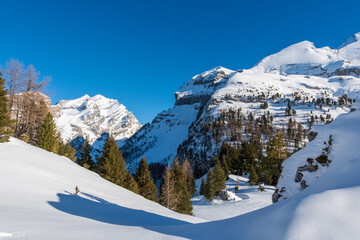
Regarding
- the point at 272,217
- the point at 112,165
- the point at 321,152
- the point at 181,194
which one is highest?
the point at 321,152

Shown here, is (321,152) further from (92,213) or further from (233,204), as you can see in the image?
(233,204)

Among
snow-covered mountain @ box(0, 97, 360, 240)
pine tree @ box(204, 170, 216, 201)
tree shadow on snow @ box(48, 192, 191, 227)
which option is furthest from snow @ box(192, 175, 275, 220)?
snow-covered mountain @ box(0, 97, 360, 240)

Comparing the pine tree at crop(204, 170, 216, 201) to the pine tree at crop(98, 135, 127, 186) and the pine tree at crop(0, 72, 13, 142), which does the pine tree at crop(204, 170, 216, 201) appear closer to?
the pine tree at crop(98, 135, 127, 186)

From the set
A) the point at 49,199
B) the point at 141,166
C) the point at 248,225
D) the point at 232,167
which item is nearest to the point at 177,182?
the point at 141,166

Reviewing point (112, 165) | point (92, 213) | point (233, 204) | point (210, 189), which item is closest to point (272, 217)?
point (92, 213)

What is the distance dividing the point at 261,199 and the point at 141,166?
946 inches

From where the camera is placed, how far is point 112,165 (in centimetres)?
2912

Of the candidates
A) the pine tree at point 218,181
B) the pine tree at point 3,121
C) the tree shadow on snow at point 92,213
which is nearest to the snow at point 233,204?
the pine tree at point 218,181

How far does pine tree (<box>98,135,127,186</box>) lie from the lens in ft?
93.7

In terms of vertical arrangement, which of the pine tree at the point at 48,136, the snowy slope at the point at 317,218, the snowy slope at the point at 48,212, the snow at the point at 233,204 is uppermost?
the pine tree at the point at 48,136

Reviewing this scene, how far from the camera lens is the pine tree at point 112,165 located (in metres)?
28.5

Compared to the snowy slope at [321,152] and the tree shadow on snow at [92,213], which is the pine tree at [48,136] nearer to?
the tree shadow on snow at [92,213]

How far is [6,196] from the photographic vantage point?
8.26 metres

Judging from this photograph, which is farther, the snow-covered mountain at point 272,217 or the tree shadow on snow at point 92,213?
the tree shadow on snow at point 92,213
